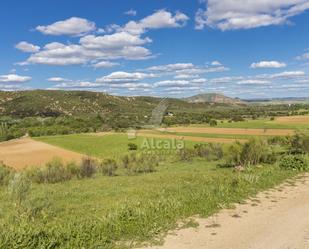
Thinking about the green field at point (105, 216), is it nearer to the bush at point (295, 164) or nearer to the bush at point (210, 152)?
the bush at point (295, 164)

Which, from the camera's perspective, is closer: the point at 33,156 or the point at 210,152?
the point at 210,152

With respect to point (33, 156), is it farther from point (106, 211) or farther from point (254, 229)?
point (254, 229)

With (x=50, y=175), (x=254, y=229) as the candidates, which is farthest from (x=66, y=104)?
(x=254, y=229)

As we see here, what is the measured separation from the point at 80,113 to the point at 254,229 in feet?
517

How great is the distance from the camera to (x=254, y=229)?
27.8 ft

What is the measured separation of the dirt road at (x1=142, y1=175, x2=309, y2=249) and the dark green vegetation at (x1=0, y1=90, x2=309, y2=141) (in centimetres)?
8449

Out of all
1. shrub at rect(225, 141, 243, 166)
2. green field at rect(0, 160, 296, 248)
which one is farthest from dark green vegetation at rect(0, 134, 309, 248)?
shrub at rect(225, 141, 243, 166)

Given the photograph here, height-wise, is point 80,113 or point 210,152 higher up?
point 80,113

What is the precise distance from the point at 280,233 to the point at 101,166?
80.4ft

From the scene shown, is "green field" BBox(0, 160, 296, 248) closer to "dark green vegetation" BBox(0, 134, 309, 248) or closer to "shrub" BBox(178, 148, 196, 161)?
"dark green vegetation" BBox(0, 134, 309, 248)

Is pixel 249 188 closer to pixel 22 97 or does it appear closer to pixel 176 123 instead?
pixel 176 123

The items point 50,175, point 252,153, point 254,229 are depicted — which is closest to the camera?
point 254,229

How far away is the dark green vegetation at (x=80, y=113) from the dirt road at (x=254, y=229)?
277ft

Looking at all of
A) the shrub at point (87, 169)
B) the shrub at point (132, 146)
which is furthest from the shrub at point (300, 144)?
the shrub at point (132, 146)
